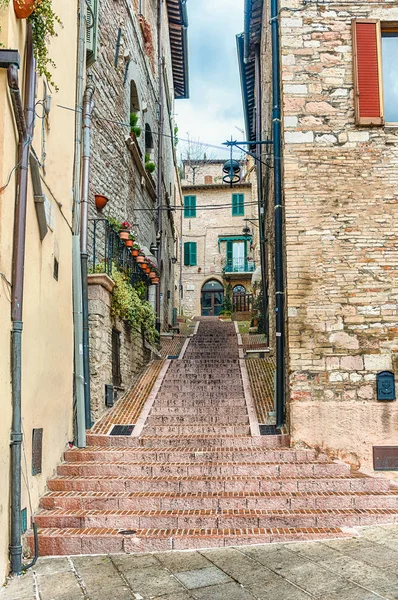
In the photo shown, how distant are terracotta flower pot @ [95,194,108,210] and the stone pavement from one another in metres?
5.82

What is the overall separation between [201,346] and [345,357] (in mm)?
6744

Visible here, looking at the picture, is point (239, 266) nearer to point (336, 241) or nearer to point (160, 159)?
point (160, 159)

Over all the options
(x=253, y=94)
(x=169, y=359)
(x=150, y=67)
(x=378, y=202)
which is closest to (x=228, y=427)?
(x=378, y=202)

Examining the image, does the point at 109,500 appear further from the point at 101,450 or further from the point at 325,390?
the point at 325,390

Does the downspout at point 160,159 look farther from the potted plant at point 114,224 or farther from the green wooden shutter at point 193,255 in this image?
the green wooden shutter at point 193,255

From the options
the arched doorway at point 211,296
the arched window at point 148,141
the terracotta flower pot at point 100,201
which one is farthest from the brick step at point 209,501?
the arched doorway at point 211,296

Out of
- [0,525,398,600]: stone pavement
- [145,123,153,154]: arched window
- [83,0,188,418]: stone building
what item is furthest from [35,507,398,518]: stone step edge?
[145,123,153,154]: arched window

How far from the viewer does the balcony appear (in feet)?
104

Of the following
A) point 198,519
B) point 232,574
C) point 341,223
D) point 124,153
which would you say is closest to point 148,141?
point 124,153

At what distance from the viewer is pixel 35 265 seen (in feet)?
19.0

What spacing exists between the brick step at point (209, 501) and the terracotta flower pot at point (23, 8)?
454 cm

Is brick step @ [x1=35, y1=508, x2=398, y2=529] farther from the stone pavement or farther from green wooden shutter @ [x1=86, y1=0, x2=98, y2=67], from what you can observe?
green wooden shutter @ [x1=86, y1=0, x2=98, y2=67]

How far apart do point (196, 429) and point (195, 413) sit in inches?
25.2

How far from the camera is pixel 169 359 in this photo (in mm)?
12234
